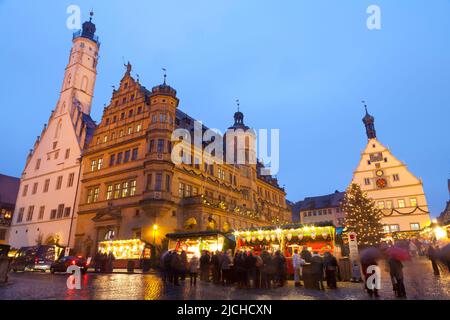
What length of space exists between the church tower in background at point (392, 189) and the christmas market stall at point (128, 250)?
37.3m

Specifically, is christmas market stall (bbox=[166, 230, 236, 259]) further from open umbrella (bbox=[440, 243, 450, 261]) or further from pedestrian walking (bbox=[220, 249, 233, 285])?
open umbrella (bbox=[440, 243, 450, 261])

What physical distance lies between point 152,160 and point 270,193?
3240 centimetres

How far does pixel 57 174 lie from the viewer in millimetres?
44344

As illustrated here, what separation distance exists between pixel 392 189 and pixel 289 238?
34.9 metres

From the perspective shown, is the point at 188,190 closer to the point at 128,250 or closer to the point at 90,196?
the point at 128,250

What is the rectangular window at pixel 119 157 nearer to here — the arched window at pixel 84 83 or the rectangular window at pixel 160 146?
the rectangular window at pixel 160 146

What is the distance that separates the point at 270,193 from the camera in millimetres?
60062

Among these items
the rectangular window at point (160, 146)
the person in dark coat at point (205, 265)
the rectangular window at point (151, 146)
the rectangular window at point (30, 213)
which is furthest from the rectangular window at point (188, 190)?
the rectangular window at point (30, 213)

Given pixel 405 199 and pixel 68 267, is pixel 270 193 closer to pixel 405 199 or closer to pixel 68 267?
pixel 405 199

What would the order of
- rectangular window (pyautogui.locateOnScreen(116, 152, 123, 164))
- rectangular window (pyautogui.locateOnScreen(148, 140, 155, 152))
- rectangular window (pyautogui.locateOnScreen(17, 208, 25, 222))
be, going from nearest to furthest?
rectangular window (pyautogui.locateOnScreen(148, 140, 155, 152)), rectangular window (pyautogui.locateOnScreen(116, 152, 123, 164)), rectangular window (pyautogui.locateOnScreen(17, 208, 25, 222))

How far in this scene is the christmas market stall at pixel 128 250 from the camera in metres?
28.7

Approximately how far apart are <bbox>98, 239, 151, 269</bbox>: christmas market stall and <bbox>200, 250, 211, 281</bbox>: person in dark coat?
10760 mm

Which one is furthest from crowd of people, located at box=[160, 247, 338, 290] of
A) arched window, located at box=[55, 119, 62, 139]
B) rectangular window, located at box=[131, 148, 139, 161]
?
arched window, located at box=[55, 119, 62, 139]

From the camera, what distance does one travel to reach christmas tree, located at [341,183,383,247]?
36.1 meters
